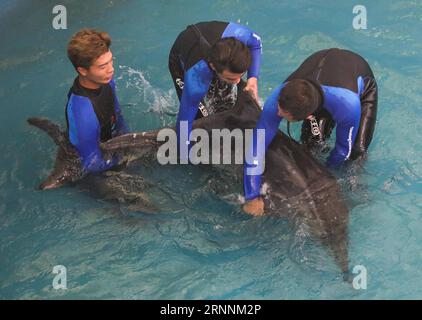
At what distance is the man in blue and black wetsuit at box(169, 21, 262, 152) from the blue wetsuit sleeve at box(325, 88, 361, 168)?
2.21 ft

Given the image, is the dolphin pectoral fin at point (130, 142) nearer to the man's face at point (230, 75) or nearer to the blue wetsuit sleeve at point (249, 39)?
the man's face at point (230, 75)

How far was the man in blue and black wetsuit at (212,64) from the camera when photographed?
3574 millimetres

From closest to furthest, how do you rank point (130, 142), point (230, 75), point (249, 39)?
point (230, 75) → point (130, 142) → point (249, 39)

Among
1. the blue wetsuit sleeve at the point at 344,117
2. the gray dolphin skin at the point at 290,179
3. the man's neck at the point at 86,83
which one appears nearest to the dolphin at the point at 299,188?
the gray dolphin skin at the point at 290,179

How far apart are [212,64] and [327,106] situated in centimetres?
87

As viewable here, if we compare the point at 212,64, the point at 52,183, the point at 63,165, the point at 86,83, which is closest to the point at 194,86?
the point at 212,64

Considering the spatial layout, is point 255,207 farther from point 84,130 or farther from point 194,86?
point 84,130

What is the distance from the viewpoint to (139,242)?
13.8 ft

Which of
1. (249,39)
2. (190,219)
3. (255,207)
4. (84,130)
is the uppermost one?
(249,39)

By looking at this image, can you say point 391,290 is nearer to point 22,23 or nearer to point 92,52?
point 92,52

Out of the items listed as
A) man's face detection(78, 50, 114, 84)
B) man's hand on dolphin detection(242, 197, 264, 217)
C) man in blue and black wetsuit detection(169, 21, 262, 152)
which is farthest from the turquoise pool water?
man's face detection(78, 50, 114, 84)

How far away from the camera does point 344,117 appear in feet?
12.4
